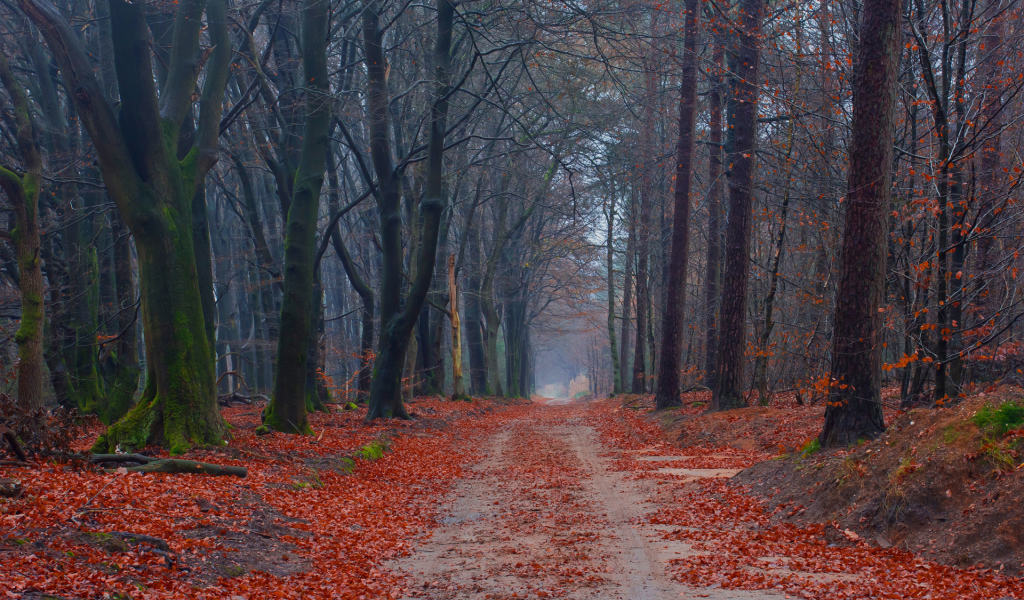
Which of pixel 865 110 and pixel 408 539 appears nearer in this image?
pixel 408 539

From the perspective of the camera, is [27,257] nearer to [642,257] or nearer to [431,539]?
[431,539]

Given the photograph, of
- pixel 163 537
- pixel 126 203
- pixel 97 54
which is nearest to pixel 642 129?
pixel 97 54

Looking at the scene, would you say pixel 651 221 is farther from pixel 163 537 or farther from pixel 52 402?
pixel 163 537

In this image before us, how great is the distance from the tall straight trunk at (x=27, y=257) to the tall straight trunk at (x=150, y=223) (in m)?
1.85

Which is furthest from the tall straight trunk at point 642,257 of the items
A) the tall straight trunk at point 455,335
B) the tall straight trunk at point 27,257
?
the tall straight trunk at point 27,257

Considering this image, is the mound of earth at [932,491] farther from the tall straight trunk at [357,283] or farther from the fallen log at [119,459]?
the tall straight trunk at [357,283]

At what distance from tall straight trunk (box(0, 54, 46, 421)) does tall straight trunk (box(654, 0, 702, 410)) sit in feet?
44.1

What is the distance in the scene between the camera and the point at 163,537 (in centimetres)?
533

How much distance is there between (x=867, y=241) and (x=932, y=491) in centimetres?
327

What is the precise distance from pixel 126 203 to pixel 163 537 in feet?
18.4

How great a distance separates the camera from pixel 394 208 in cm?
1658

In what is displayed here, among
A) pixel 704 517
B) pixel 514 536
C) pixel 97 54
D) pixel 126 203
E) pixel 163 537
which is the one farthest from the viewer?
pixel 97 54

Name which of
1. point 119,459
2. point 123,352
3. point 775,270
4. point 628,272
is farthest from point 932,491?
point 628,272

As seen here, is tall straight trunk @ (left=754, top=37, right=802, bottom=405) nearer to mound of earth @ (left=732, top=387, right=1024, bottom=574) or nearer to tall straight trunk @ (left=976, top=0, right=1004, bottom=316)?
tall straight trunk @ (left=976, top=0, right=1004, bottom=316)
